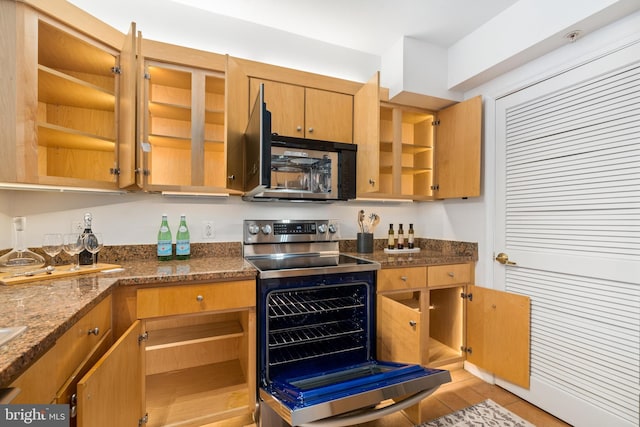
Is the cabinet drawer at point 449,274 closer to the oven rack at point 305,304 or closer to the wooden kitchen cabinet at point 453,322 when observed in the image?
the wooden kitchen cabinet at point 453,322

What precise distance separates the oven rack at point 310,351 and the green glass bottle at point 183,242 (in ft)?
2.91

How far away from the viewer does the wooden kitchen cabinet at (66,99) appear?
1.25 meters

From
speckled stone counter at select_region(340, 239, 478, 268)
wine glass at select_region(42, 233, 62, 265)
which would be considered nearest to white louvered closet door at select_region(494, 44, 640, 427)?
speckled stone counter at select_region(340, 239, 478, 268)

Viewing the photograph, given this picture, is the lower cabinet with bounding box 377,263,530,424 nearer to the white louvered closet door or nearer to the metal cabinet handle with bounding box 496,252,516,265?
the white louvered closet door

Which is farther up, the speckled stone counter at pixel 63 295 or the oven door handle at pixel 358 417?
the speckled stone counter at pixel 63 295

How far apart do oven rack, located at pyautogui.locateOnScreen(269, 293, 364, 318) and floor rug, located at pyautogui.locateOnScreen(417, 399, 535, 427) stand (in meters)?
0.83

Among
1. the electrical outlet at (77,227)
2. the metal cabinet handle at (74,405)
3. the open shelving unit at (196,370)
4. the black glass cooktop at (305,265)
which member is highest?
the electrical outlet at (77,227)

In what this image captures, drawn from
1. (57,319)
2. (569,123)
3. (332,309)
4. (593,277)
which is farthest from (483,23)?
(57,319)

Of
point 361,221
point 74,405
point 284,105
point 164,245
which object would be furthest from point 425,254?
point 74,405

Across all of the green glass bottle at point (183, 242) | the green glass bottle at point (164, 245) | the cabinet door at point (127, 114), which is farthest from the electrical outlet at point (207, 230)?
the cabinet door at point (127, 114)

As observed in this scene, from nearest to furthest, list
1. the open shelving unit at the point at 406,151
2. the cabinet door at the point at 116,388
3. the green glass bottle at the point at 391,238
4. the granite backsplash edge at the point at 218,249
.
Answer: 1. the cabinet door at the point at 116,388
2. the granite backsplash edge at the point at 218,249
3. the open shelving unit at the point at 406,151
4. the green glass bottle at the point at 391,238

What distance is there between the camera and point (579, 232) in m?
1.68

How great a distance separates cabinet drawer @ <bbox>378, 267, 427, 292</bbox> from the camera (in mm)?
1946
